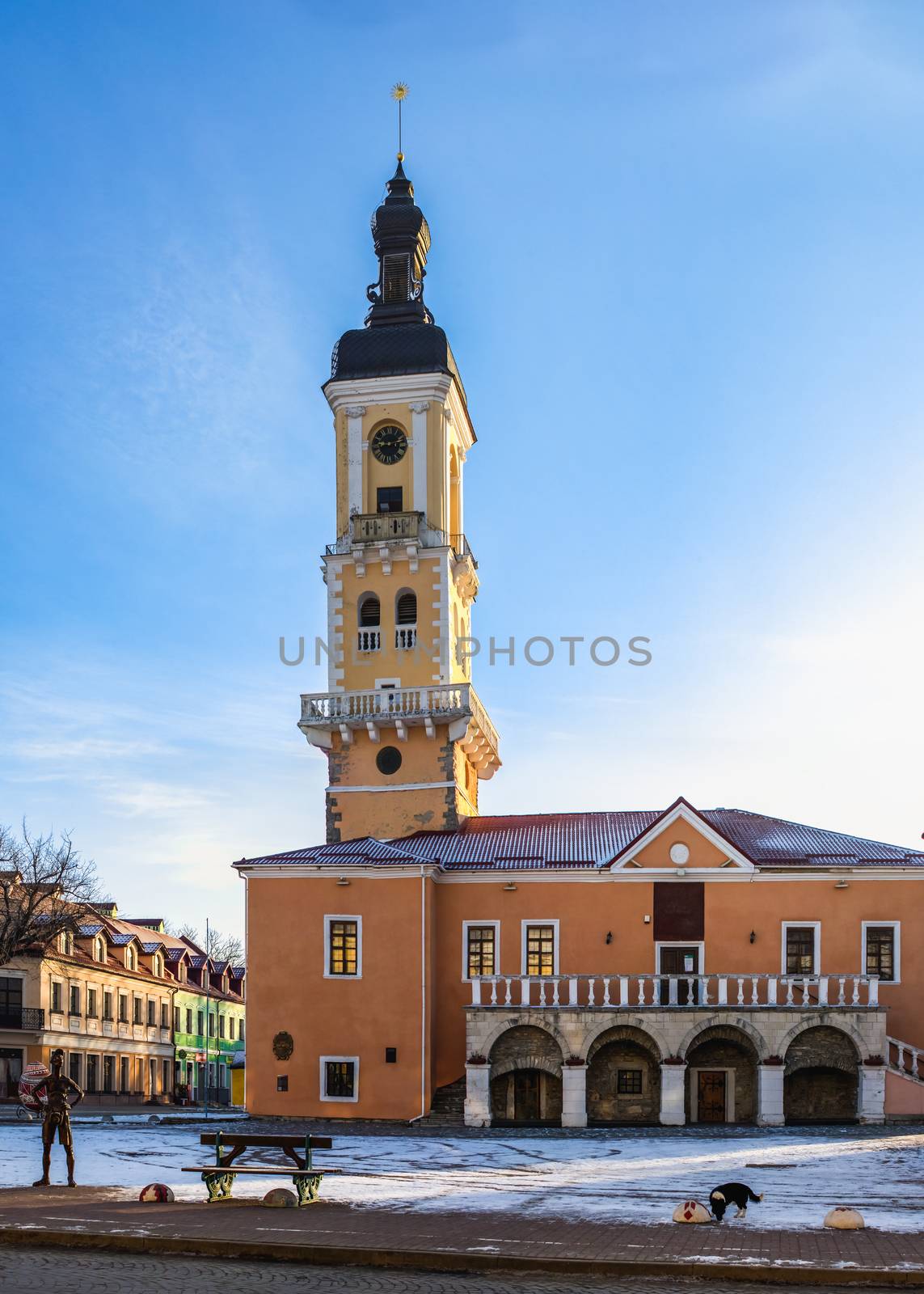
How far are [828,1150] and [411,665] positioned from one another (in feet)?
70.4

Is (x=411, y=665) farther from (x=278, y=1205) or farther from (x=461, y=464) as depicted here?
(x=278, y=1205)

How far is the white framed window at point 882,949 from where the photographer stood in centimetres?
3650

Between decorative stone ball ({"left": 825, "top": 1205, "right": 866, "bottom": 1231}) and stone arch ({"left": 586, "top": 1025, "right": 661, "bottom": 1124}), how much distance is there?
20080 mm

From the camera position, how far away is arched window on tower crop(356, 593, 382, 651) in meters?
44.0

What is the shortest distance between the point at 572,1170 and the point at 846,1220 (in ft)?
27.2

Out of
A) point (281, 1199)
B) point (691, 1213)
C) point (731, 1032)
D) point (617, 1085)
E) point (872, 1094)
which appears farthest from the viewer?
point (617, 1085)

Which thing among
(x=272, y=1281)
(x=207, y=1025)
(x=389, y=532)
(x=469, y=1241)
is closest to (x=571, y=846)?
(x=389, y=532)

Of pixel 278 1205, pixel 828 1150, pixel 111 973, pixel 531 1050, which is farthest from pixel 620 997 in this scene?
pixel 111 973

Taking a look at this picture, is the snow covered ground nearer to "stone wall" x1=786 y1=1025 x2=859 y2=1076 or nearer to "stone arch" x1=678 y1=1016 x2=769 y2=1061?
"stone wall" x1=786 y1=1025 x2=859 y2=1076

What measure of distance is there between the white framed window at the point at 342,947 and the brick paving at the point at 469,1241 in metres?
19.9

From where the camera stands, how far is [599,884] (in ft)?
123

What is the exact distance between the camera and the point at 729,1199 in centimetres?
1538

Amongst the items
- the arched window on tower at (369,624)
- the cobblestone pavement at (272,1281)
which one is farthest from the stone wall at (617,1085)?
the cobblestone pavement at (272,1281)

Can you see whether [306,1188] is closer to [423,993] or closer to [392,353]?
[423,993]
